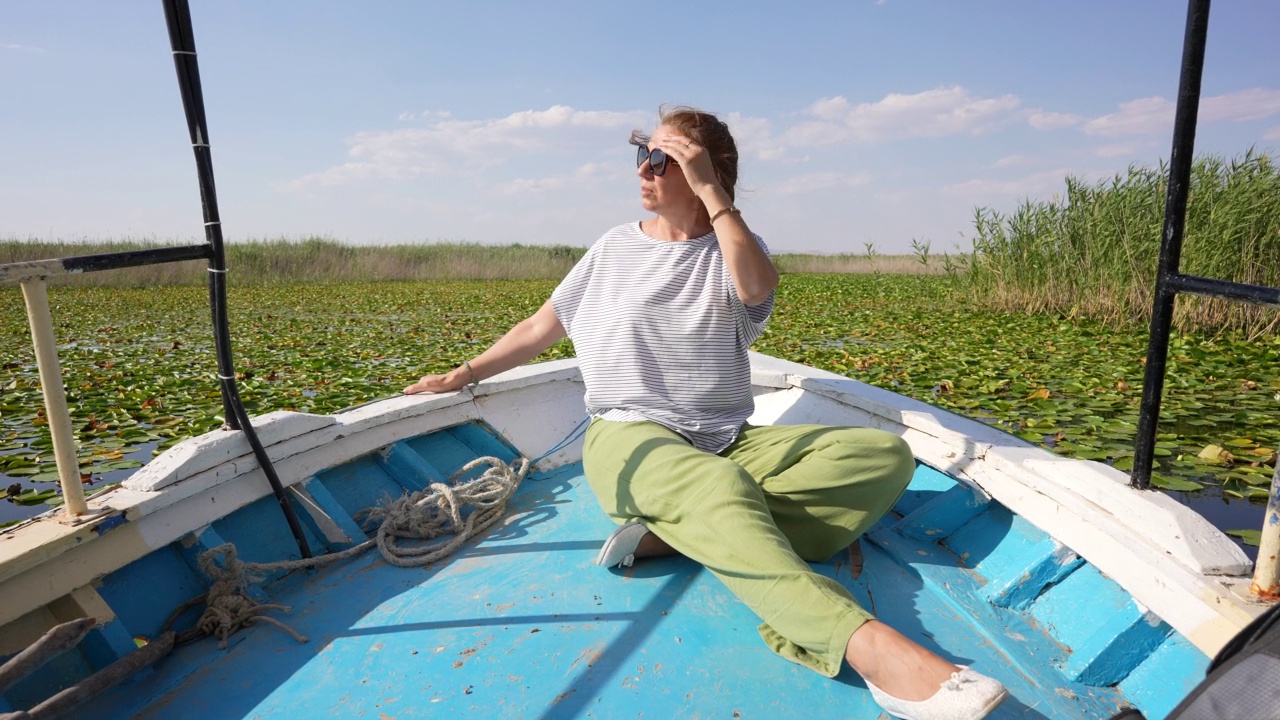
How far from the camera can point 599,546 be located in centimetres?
186

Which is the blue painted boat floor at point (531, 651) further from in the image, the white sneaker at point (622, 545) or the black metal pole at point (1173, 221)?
the black metal pole at point (1173, 221)

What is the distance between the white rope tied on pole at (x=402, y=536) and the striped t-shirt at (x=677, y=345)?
45cm

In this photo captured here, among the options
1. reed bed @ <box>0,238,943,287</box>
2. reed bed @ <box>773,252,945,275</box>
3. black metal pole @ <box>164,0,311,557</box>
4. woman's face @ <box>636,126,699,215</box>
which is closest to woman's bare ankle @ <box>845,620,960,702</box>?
woman's face @ <box>636,126,699,215</box>

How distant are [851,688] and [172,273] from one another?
15767mm

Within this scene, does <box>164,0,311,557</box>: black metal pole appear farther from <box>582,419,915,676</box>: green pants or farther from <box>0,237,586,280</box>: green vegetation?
<box>0,237,586,280</box>: green vegetation

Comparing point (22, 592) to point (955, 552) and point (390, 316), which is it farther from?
point (390, 316)

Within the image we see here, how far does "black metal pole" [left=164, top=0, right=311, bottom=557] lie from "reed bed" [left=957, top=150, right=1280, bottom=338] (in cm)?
605

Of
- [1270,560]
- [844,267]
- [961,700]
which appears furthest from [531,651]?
[844,267]

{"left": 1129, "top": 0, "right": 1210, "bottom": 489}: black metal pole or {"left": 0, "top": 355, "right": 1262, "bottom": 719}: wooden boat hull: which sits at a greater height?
{"left": 1129, "top": 0, "right": 1210, "bottom": 489}: black metal pole

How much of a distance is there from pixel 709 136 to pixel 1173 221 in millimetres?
994

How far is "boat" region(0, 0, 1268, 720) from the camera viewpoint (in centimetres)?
123

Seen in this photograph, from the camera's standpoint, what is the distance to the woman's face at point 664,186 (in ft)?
6.00

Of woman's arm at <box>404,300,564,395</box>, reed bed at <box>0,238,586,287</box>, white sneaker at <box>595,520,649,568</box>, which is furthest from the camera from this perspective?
reed bed at <box>0,238,586,287</box>

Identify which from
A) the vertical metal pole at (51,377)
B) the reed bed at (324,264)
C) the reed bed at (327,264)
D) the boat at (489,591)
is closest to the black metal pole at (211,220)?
the boat at (489,591)
